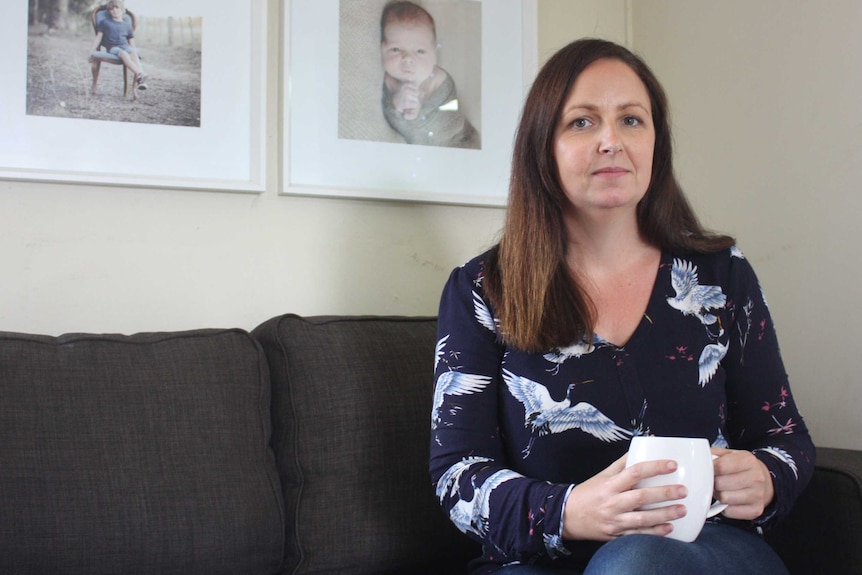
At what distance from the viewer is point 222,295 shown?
5.94ft

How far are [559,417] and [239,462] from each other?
0.53 meters

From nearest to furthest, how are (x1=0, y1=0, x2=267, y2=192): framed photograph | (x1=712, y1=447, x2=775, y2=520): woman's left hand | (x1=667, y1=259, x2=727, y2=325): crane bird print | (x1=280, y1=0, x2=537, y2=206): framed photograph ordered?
(x1=712, y1=447, x2=775, y2=520): woman's left hand < (x1=667, y1=259, x2=727, y2=325): crane bird print < (x1=0, y1=0, x2=267, y2=192): framed photograph < (x1=280, y1=0, x2=537, y2=206): framed photograph

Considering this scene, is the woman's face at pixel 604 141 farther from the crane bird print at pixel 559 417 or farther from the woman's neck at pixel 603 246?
the crane bird print at pixel 559 417

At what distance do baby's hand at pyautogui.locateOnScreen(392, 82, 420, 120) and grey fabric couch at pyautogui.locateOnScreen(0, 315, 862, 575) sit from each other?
1.78 feet

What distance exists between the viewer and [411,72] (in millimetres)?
1979

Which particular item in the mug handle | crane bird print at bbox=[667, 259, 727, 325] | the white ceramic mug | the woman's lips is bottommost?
the mug handle

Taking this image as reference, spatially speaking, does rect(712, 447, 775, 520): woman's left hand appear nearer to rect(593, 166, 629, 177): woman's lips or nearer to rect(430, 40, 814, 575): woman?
rect(430, 40, 814, 575): woman

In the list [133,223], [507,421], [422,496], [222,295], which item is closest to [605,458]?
[507,421]

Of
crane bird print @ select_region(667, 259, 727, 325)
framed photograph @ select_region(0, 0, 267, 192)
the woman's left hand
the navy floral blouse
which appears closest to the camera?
the woman's left hand

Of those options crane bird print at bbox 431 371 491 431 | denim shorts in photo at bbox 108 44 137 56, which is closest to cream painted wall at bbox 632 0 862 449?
crane bird print at bbox 431 371 491 431

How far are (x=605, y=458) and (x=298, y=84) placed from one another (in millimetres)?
1029

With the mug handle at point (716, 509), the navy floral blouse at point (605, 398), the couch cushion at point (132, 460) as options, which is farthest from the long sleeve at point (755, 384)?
the couch cushion at point (132, 460)

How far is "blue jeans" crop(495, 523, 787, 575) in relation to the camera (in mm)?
987

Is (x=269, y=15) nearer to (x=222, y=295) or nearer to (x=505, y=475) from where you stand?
(x=222, y=295)
